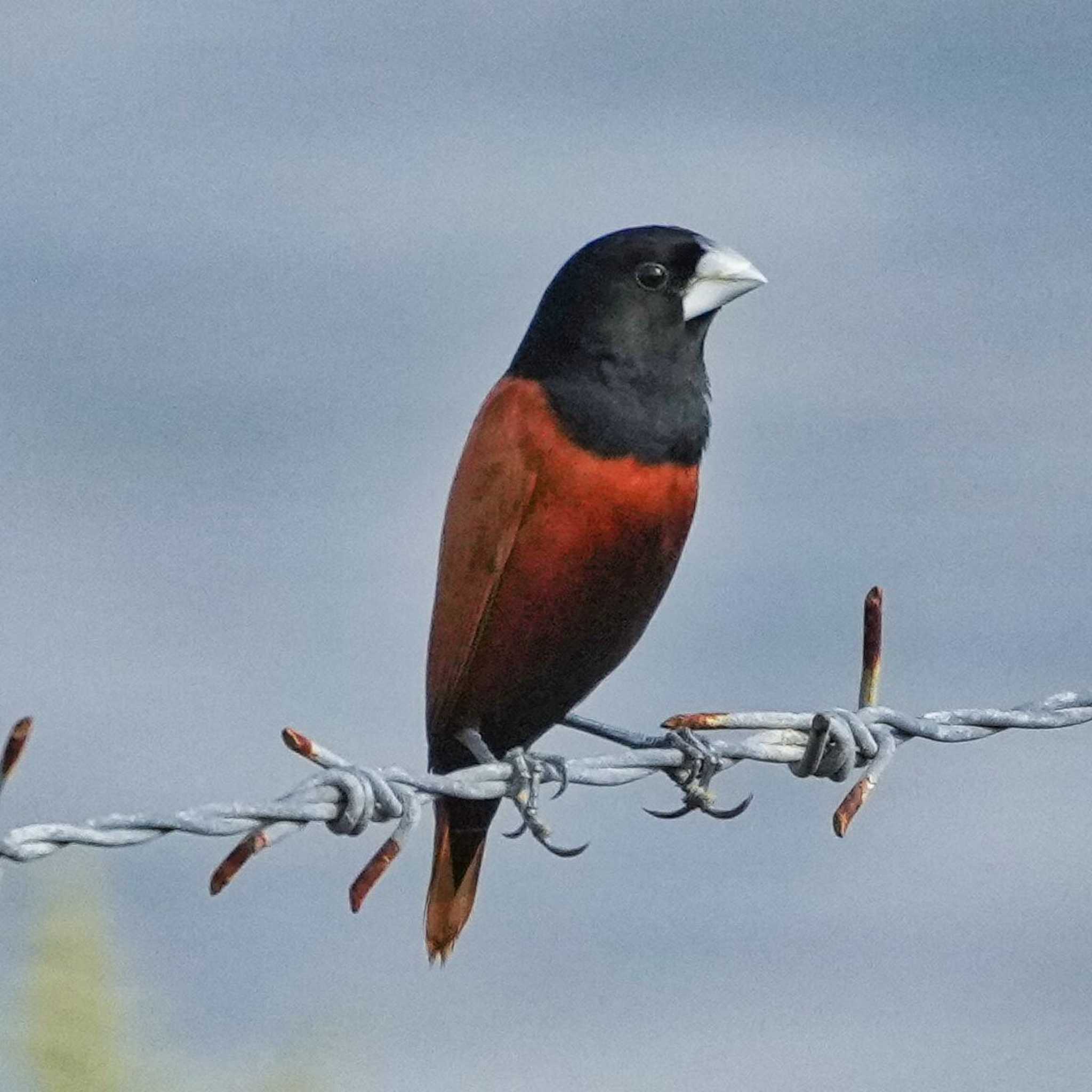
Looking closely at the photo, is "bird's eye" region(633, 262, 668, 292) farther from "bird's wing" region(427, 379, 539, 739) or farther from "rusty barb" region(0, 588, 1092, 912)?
"rusty barb" region(0, 588, 1092, 912)

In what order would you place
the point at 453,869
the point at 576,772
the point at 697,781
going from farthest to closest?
the point at 453,869 → the point at 697,781 → the point at 576,772

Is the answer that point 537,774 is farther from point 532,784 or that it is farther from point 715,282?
point 715,282

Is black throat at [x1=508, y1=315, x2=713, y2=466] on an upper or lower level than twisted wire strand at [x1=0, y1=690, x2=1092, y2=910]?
upper

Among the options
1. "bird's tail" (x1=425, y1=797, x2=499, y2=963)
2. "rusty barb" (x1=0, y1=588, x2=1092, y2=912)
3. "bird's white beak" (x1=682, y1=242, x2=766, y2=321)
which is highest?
"bird's white beak" (x1=682, y1=242, x2=766, y2=321)

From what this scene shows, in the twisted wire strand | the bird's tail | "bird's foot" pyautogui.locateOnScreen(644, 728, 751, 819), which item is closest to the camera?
the twisted wire strand

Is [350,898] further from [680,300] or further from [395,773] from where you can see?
[680,300]

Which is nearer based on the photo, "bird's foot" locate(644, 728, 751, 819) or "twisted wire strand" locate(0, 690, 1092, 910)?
"twisted wire strand" locate(0, 690, 1092, 910)

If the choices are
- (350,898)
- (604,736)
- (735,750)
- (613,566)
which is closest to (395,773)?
(350,898)

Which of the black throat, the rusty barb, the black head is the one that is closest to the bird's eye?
the black head

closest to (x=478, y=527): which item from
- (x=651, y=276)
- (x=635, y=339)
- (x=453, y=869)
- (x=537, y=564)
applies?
(x=537, y=564)
